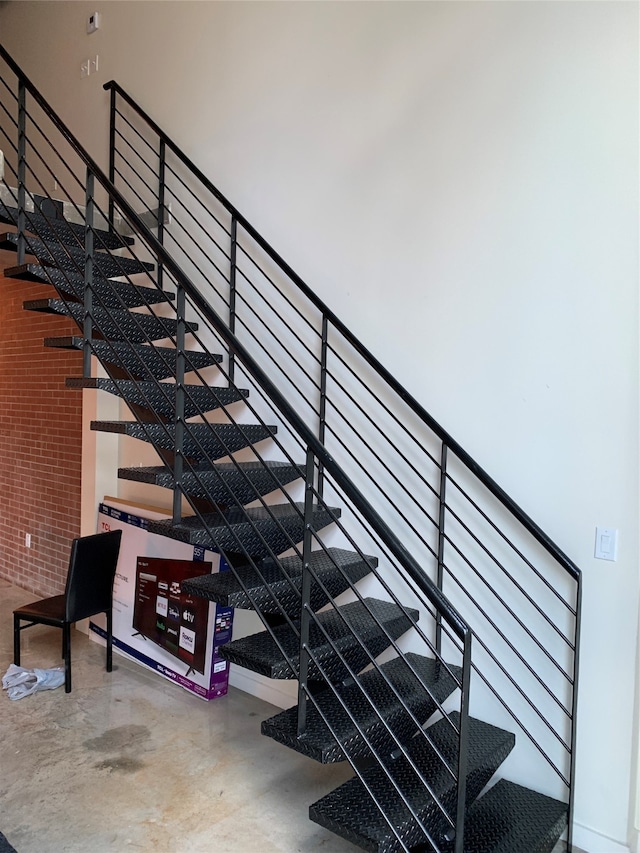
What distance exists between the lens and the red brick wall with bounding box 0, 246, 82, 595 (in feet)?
15.8

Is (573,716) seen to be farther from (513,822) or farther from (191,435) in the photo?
(191,435)

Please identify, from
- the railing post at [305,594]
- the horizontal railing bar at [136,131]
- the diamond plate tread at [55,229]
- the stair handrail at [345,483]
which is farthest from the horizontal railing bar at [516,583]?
the horizontal railing bar at [136,131]

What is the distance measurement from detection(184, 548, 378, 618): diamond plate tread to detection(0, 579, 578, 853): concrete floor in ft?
2.70

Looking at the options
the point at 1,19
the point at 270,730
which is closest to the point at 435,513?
the point at 270,730

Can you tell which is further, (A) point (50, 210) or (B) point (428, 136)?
(A) point (50, 210)

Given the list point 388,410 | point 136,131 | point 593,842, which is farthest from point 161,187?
point 593,842

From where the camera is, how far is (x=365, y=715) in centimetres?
213

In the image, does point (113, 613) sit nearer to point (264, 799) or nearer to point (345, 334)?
point (264, 799)

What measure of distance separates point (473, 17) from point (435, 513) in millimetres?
2156

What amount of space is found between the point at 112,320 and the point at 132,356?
22 centimetres

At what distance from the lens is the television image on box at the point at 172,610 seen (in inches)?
135

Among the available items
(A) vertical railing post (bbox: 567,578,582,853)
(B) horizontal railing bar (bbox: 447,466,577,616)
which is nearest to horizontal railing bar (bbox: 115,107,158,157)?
(B) horizontal railing bar (bbox: 447,466,577,616)

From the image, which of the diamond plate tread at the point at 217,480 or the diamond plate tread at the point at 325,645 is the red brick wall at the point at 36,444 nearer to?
the diamond plate tread at the point at 217,480

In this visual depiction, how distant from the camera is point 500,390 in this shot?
2.49 meters
